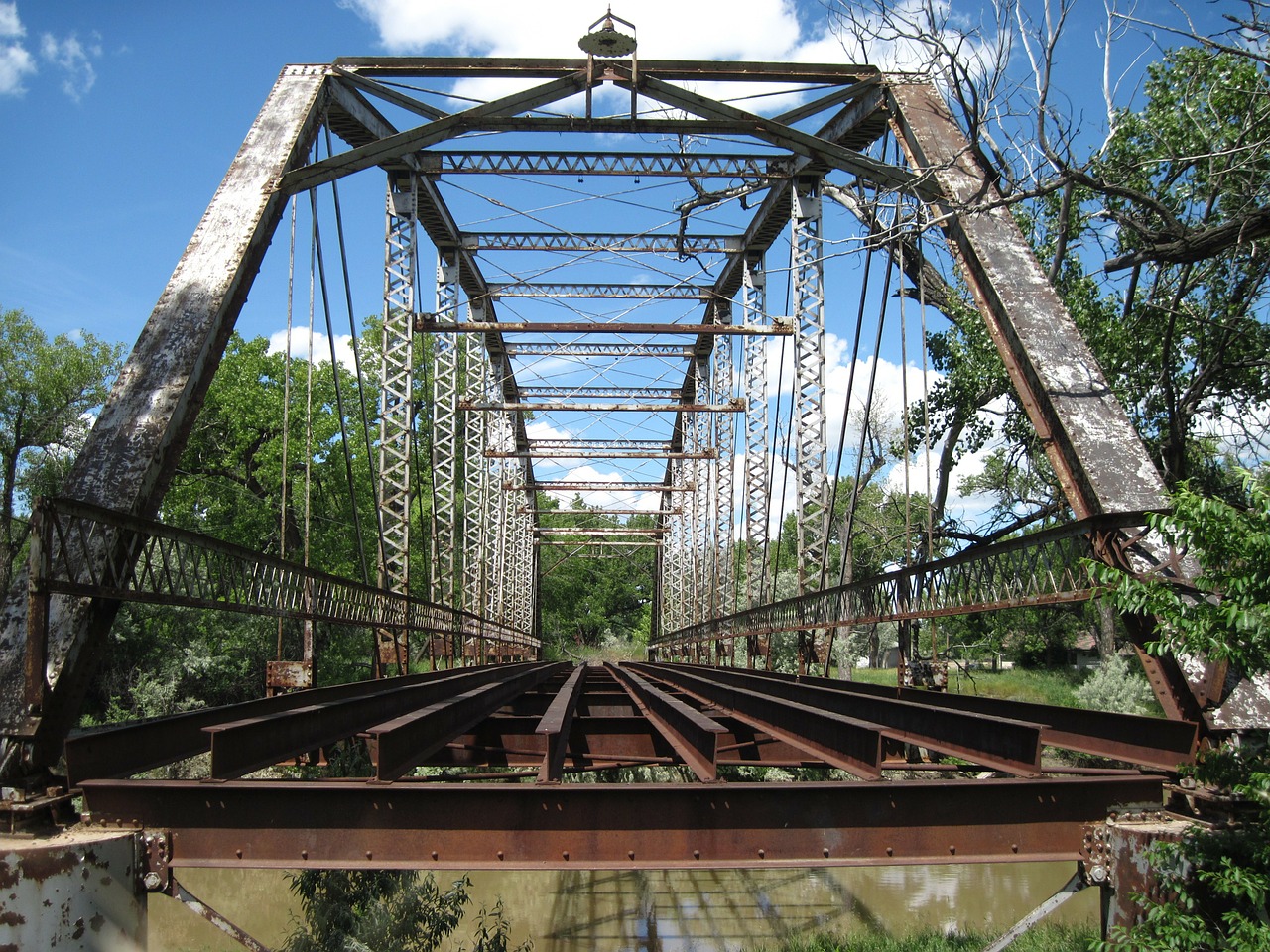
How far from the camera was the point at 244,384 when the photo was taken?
33.2 meters

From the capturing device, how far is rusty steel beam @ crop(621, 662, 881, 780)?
5184mm

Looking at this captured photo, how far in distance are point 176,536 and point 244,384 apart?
28.4 m

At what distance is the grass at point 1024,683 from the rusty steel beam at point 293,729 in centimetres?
2390

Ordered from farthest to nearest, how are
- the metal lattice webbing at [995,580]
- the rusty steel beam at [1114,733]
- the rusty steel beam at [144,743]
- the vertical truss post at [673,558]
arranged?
1. the vertical truss post at [673,558]
2. the metal lattice webbing at [995,580]
3. the rusty steel beam at [1114,733]
4. the rusty steel beam at [144,743]

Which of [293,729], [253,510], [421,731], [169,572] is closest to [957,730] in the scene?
[421,731]

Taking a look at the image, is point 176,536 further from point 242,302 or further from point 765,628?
point 765,628

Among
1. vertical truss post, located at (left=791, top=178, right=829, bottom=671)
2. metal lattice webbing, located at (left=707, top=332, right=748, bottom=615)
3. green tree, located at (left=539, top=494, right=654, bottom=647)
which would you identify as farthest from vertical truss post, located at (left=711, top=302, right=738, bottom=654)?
green tree, located at (left=539, top=494, right=654, bottom=647)

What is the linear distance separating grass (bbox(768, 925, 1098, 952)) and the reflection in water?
978mm

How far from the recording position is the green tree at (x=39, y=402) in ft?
105

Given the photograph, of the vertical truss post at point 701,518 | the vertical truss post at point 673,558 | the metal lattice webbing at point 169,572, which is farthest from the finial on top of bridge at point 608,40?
the vertical truss post at point 673,558

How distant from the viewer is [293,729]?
589 centimetres

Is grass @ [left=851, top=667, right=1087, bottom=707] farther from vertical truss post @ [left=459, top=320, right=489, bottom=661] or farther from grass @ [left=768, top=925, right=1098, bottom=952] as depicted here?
grass @ [left=768, top=925, right=1098, bottom=952]

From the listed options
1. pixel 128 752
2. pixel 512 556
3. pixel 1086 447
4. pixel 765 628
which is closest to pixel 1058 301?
pixel 1086 447

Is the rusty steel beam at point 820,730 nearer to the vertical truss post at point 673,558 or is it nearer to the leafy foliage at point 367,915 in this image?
the leafy foliage at point 367,915
